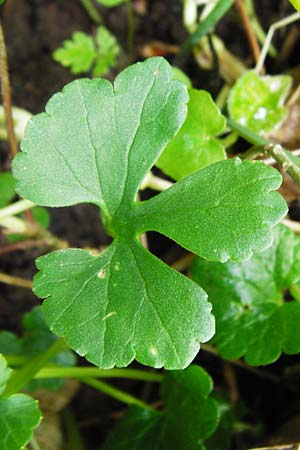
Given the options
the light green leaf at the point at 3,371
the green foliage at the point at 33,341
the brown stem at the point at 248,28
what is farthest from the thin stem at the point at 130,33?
the light green leaf at the point at 3,371

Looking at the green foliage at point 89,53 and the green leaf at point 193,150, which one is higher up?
the green leaf at point 193,150

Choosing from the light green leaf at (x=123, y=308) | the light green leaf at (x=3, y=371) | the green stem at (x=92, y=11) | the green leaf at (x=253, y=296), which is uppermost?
the green stem at (x=92, y=11)

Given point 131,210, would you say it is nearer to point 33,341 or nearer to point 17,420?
point 17,420

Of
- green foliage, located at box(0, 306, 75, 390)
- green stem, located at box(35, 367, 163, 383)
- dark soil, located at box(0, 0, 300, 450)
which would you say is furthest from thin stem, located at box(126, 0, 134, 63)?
green stem, located at box(35, 367, 163, 383)

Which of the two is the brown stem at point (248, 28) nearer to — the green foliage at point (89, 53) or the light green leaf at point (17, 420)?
the green foliage at point (89, 53)

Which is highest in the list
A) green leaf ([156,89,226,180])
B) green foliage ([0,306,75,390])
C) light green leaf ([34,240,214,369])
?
green leaf ([156,89,226,180])

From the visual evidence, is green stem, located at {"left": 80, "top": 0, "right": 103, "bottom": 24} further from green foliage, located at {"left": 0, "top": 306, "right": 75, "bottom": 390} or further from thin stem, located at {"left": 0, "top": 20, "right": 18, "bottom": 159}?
green foliage, located at {"left": 0, "top": 306, "right": 75, "bottom": 390}
